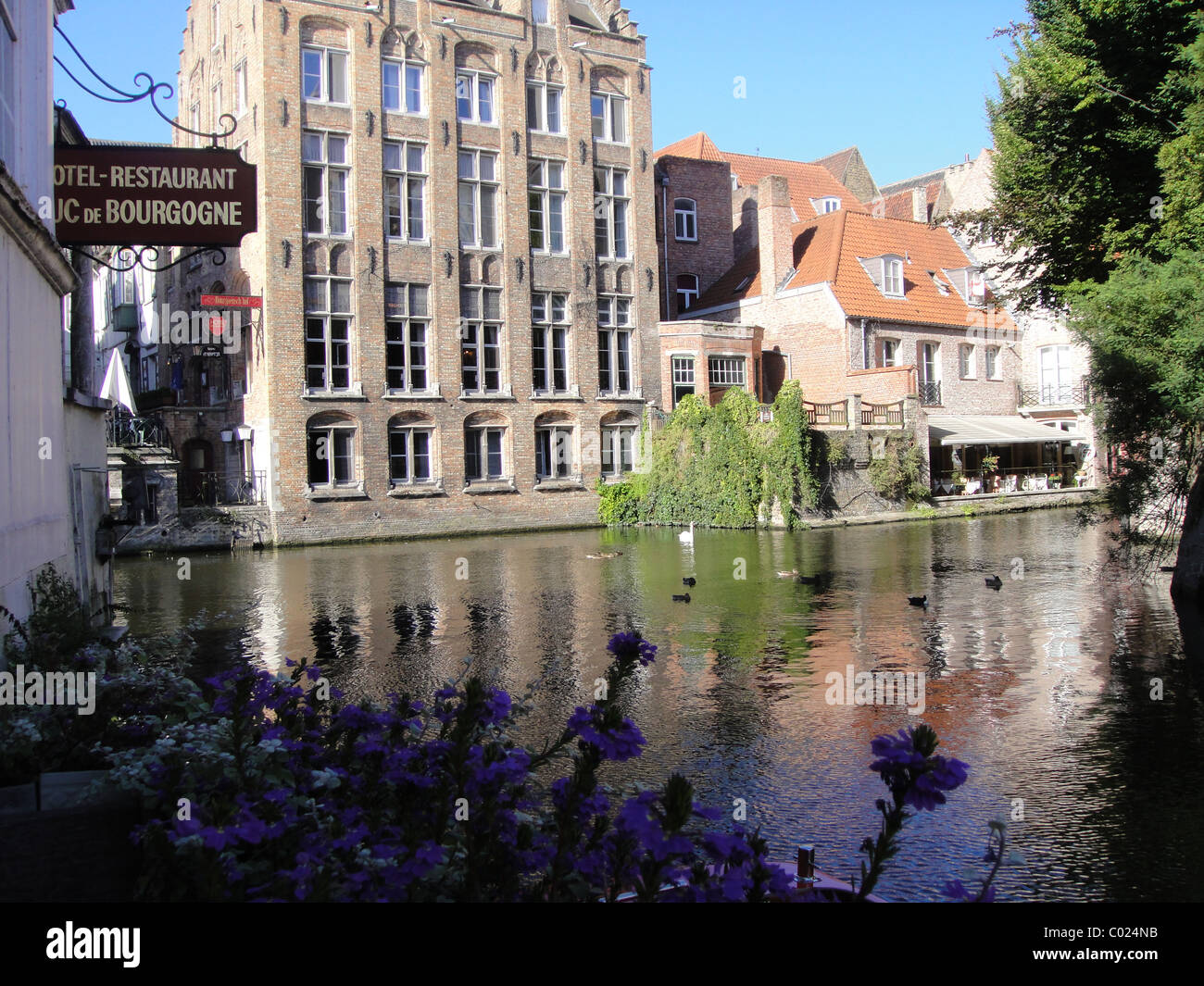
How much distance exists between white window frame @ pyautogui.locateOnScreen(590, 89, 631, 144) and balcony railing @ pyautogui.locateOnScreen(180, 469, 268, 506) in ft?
53.9

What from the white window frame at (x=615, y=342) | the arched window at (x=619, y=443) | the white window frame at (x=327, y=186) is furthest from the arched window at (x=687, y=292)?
the white window frame at (x=327, y=186)

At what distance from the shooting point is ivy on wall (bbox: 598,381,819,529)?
3161cm

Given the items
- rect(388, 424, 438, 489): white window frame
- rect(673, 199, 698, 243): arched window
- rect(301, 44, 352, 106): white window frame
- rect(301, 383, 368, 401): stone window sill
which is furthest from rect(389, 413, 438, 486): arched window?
rect(673, 199, 698, 243): arched window

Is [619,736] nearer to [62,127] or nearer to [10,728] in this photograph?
[10,728]

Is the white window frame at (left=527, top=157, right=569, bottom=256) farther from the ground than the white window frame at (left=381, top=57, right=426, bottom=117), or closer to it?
closer to it

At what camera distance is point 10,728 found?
4789 mm

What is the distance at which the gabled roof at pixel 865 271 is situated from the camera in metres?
40.1

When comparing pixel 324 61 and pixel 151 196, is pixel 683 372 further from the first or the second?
pixel 151 196

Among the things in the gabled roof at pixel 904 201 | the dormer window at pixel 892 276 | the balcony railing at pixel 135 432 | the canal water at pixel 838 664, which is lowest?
the canal water at pixel 838 664

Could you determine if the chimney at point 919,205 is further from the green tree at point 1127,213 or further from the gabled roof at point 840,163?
the green tree at point 1127,213

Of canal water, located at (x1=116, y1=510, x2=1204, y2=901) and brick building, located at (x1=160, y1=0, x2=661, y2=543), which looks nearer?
canal water, located at (x1=116, y1=510, x2=1204, y2=901)

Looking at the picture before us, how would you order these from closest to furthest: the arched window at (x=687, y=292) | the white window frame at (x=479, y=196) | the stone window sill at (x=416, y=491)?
the stone window sill at (x=416, y=491)
the white window frame at (x=479, y=196)
the arched window at (x=687, y=292)

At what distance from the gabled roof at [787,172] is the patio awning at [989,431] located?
13.5 metres

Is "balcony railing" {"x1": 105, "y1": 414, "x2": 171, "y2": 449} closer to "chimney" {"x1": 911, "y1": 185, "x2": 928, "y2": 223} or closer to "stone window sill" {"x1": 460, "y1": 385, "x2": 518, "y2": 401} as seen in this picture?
"stone window sill" {"x1": 460, "y1": 385, "x2": 518, "y2": 401}
